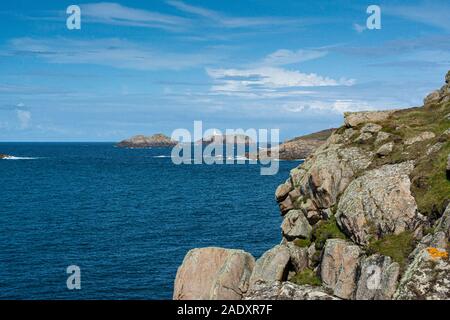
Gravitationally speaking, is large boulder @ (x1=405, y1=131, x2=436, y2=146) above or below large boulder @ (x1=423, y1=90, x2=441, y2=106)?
below

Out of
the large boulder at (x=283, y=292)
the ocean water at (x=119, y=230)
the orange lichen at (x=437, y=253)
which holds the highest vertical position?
the orange lichen at (x=437, y=253)

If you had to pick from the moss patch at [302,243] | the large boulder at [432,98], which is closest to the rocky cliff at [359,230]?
the moss patch at [302,243]

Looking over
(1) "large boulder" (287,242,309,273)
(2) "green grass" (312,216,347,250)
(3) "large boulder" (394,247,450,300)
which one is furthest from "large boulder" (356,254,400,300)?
(1) "large boulder" (287,242,309,273)

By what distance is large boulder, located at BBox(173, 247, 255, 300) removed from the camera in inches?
1503

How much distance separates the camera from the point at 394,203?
121 feet

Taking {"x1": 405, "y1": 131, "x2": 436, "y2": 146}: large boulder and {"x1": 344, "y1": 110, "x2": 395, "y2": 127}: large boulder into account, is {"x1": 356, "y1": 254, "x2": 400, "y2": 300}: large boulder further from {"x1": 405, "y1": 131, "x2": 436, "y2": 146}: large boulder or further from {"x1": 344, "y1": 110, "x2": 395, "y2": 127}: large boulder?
{"x1": 344, "y1": 110, "x2": 395, "y2": 127}: large boulder

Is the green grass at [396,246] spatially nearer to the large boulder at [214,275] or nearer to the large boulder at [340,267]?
the large boulder at [340,267]

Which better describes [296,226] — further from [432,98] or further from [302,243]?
[432,98]

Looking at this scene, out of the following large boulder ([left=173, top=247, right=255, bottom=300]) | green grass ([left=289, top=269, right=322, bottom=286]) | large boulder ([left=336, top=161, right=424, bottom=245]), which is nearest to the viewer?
large boulder ([left=336, top=161, right=424, bottom=245])

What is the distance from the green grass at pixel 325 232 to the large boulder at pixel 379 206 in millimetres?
757

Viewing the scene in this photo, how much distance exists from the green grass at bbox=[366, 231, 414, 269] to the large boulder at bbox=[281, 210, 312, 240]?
29.3 ft

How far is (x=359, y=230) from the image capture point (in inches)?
1479

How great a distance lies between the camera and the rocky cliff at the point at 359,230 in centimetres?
2895

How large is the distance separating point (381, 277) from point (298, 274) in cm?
920
